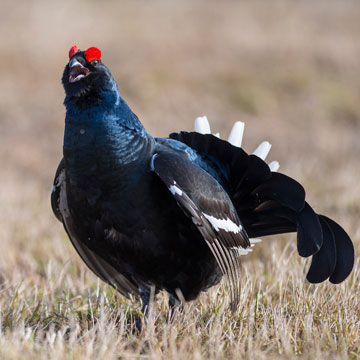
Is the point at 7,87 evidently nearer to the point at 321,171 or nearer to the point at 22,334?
the point at 321,171

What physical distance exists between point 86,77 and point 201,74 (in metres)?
10.9

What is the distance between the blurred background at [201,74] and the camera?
9266 millimetres

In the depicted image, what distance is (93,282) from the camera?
4.06 metres

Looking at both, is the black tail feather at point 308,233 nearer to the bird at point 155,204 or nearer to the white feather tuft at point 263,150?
the bird at point 155,204

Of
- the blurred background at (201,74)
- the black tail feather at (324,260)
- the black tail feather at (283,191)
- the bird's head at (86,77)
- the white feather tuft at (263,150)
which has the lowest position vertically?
the black tail feather at (324,260)

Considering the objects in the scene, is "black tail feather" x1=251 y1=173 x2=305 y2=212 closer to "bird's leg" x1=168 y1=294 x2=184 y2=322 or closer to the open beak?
"bird's leg" x1=168 y1=294 x2=184 y2=322

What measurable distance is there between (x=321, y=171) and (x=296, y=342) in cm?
519

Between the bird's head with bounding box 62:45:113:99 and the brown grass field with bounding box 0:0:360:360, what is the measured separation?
97 cm

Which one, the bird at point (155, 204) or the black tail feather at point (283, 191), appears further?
the black tail feather at point (283, 191)

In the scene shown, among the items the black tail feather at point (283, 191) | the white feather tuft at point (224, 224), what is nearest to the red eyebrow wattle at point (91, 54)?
the white feather tuft at point (224, 224)

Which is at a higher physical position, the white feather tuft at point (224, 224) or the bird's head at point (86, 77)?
the bird's head at point (86, 77)

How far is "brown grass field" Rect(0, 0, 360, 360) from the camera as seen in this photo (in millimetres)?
2688

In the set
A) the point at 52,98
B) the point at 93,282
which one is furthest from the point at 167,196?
the point at 52,98

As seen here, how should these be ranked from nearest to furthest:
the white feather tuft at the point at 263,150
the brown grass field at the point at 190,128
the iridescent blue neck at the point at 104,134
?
the brown grass field at the point at 190,128 → the iridescent blue neck at the point at 104,134 → the white feather tuft at the point at 263,150
